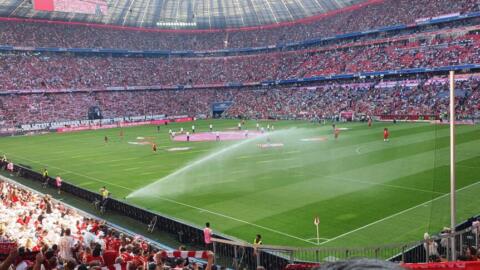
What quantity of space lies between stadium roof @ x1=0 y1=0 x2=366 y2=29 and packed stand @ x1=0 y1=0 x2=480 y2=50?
1.82m

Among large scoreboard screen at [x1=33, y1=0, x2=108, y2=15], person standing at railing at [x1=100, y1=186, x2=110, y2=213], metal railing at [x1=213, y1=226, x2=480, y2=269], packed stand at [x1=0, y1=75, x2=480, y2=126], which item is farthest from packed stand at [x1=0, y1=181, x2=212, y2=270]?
large scoreboard screen at [x1=33, y1=0, x2=108, y2=15]

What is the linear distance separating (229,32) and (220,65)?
9.78 metres

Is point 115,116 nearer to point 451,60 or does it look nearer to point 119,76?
point 119,76

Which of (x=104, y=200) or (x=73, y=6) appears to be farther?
(x=73, y=6)

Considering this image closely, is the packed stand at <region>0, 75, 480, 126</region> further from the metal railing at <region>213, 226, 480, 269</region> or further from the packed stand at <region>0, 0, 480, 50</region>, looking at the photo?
the metal railing at <region>213, 226, 480, 269</region>

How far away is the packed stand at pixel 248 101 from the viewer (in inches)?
2574

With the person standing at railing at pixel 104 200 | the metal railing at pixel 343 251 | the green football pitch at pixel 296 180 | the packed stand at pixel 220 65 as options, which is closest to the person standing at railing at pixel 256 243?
the metal railing at pixel 343 251

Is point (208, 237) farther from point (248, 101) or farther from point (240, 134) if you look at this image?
point (248, 101)

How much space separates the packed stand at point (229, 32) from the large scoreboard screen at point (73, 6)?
47.4 feet

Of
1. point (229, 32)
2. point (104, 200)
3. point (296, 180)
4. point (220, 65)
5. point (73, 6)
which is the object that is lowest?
point (104, 200)

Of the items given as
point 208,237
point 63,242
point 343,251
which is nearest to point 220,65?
point 208,237

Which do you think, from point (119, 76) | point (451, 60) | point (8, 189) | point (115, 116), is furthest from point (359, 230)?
point (119, 76)

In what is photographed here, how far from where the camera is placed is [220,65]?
107 meters

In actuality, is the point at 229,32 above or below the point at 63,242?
above
